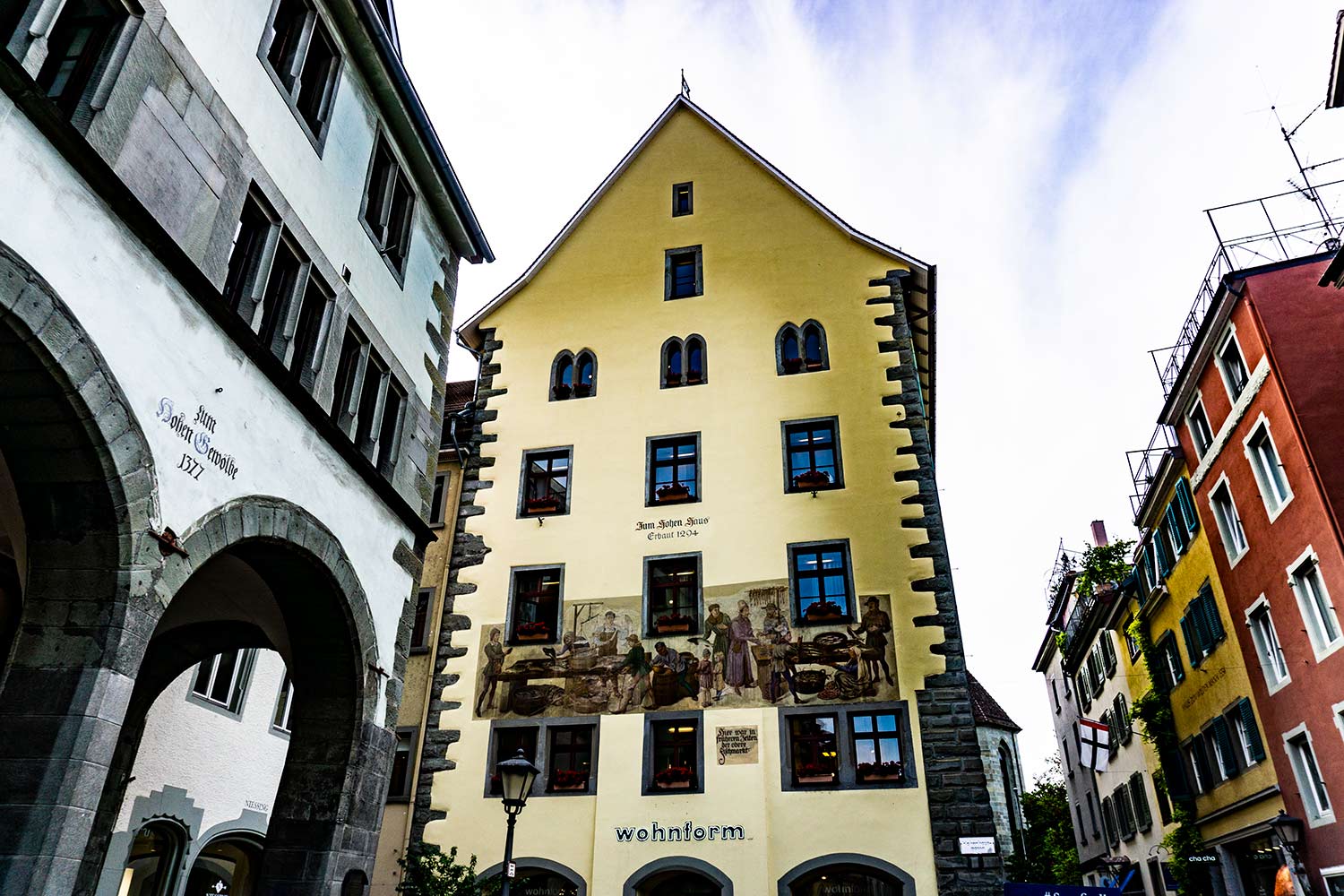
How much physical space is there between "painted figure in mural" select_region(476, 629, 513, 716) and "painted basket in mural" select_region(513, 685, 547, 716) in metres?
0.49

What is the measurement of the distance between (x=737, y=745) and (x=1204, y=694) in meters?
12.4

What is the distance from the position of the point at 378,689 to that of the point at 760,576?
8.54m

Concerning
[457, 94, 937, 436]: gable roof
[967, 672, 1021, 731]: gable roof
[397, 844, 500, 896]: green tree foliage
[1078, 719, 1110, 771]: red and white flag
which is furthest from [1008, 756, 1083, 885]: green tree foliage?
[397, 844, 500, 896]: green tree foliage

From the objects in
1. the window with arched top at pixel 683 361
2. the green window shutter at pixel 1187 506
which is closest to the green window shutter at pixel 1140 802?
the green window shutter at pixel 1187 506

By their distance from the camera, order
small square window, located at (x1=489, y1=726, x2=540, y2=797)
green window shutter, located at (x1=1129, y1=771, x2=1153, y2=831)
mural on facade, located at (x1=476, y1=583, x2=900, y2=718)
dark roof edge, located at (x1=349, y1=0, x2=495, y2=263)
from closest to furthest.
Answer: dark roof edge, located at (x1=349, y1=0, x2=495, y2=263)
mural on facade, located at (x1=476, y1=583, x2=900, y2=718)
small square window, located at (x1=489, y1=726, x2=540, y2=797)
green window shutter, located at (x1=1129, y1=771, x2=1153, y2=831)

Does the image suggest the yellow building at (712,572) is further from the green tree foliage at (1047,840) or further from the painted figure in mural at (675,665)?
the green tree foliage at (1047,840)

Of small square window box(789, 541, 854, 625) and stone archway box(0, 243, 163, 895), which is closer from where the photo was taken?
Answer: stone archway box(0, 243, 163, 895)

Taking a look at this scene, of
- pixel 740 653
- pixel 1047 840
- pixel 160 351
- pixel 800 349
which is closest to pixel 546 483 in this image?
pixel 740 653

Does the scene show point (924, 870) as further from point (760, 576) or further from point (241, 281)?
point (241, 281)

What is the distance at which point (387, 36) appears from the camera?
1159 centimetres

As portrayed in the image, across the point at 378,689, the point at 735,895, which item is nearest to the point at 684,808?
the point at 735,895

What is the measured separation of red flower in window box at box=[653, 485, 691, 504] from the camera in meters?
19.0

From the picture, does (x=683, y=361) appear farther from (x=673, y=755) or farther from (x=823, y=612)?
(x=673, y=755)

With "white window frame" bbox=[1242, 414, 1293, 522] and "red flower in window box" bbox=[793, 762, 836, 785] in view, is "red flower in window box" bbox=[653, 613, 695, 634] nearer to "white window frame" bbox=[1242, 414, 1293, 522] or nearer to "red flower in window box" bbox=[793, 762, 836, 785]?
"red flower in window box" bbox=[793, 762, 836, 785]
